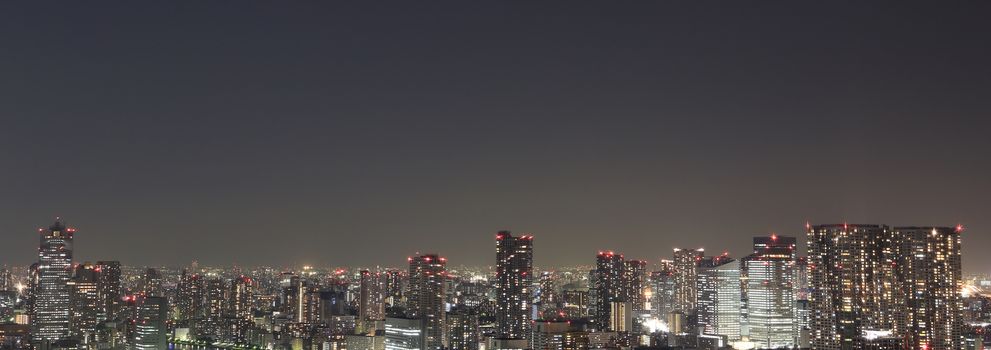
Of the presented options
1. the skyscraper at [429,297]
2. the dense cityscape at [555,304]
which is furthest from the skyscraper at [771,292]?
the skyscraper at [429,297]

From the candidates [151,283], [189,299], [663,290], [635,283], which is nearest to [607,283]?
[635,283]

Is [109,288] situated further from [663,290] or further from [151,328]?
[663,290]

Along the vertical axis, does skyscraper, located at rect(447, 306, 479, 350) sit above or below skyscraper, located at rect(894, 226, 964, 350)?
below

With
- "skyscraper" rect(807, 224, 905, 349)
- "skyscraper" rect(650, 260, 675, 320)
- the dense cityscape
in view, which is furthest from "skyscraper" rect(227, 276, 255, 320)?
"skyscraper" rect(807, 224, 905, 349)

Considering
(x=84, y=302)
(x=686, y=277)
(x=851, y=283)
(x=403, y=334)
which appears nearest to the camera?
(x=851, y=283)

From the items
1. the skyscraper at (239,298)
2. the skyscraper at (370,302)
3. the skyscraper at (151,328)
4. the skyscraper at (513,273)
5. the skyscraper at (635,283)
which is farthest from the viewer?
the skyscraper at (239,298)

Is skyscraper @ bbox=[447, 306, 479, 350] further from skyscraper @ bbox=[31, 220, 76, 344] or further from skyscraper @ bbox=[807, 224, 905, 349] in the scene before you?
skyscraper @ bbox=[31, 220, 76, 344]

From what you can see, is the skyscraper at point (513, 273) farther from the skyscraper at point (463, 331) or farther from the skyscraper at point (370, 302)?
the skyscraper at point (370, 302)
